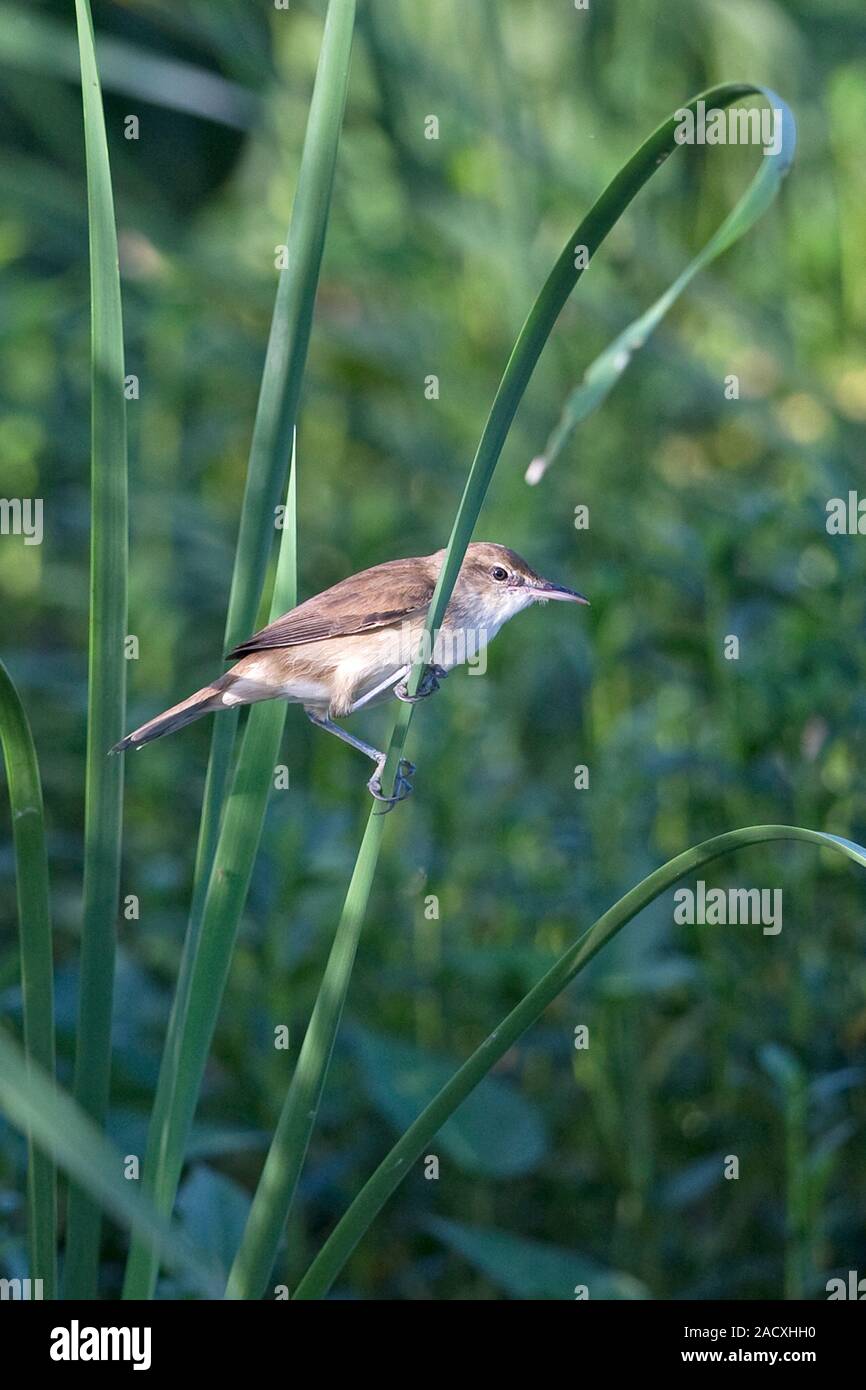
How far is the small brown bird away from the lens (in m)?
1.51

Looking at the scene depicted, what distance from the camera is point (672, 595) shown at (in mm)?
3457

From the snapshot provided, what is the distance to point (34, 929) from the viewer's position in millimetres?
1316

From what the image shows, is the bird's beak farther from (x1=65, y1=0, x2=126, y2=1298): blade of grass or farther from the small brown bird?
(x1=65, y1=0, x2=126, y2=1298): blade of grass

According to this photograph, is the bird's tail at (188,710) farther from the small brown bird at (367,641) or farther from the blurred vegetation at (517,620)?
the blurred vegetation at (517,620)

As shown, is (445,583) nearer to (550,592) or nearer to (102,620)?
(102,620)

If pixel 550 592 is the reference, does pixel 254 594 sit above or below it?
below

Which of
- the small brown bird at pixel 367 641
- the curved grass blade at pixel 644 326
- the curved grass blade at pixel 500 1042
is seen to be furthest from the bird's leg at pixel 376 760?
the curved grass blade at pixel 644 326

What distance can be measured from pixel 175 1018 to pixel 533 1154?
90 centimetres

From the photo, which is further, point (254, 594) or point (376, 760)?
point (376, 760)

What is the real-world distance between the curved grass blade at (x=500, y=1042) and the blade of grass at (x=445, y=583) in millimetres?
59

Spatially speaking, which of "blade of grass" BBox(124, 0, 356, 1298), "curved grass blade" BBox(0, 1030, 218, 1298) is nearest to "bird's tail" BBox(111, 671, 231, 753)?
"blade of grass" BBox(124, 0, 356, 1298)

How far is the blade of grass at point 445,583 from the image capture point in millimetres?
1189

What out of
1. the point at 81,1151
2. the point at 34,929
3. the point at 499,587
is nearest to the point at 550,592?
the point at 499,587

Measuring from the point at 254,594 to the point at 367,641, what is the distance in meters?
0.30
